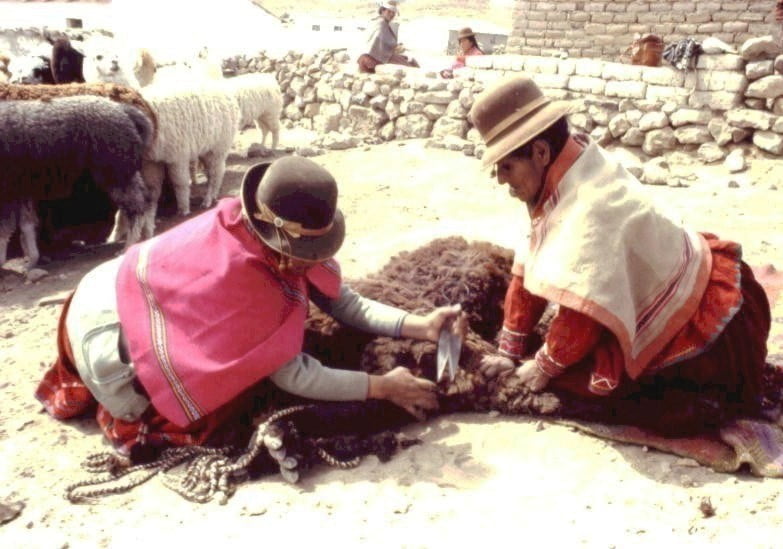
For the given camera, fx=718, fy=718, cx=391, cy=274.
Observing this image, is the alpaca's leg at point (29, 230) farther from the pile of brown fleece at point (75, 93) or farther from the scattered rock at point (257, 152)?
the scattered rock at point (257, 152)

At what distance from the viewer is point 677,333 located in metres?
2.53

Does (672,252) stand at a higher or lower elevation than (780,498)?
higher

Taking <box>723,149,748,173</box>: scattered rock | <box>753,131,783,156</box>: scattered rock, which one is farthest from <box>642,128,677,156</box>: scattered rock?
<box>753,131,783,156</box>: scattered rock

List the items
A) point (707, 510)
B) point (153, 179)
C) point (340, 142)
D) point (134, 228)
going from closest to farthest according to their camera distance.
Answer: point (707, 510)
point (134, 228)
point (153, 179)
point (340, 142)

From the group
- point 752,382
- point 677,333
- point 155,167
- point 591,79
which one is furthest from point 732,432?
point 591,79

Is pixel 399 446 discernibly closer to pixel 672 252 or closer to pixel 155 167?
pixel 672 252

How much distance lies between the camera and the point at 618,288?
7.67 feet

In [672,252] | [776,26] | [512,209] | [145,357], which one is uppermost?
[776,26]

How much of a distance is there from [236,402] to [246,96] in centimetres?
704

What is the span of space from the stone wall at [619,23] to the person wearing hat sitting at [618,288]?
811cm

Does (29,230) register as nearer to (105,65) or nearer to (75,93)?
(75,93)

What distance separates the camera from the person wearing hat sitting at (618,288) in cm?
235

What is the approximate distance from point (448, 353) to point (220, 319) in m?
0.87

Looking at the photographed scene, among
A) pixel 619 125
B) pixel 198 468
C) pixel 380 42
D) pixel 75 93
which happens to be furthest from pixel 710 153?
pixel 198 468
